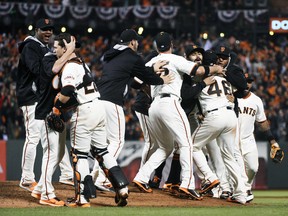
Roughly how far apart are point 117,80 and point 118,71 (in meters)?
0.16

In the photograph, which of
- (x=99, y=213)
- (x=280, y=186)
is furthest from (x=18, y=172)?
(x=99, y=213)

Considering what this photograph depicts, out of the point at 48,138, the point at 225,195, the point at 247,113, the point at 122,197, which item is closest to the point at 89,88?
the point at 48,138

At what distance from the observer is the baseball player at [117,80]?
10906mm

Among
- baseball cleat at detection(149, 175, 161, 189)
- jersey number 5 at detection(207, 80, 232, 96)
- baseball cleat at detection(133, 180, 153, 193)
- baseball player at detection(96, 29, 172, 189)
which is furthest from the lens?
baseball cleat at detection(149, 175, 161, 189)

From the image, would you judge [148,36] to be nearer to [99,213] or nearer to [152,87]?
[152,87]

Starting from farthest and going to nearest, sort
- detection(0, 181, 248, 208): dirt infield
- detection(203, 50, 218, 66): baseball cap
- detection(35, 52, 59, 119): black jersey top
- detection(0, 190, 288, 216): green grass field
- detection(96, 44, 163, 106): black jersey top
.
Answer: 1. detection(203, 50, 218, 66): baseball cap
2. detection(96, 44, 163, 106): black jersey top
3. detection(0, 181, 248, 208): dirt infield
4. detection(35, 52, 59, 119): black jersey top
5. detection(0, 190, 288, 216): green grass field

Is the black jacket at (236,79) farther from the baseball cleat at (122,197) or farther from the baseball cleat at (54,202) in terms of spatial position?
the baseball cleat at (54,202)

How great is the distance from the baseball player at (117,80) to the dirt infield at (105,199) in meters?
0.66

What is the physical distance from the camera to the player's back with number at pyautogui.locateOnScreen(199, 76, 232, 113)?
11.4m

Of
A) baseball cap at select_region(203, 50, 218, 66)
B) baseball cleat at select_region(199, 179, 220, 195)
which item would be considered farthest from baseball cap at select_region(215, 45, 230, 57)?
baseball cleat at select_region(199, 179, 220, 195)

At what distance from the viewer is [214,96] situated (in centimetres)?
1143

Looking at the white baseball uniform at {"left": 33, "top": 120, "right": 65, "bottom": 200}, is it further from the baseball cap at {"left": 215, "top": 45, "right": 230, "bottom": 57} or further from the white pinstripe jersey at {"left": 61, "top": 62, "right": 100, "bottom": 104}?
the baseball cap at {"left": 215, "top": 45, "right": 230, "bottom": 57}

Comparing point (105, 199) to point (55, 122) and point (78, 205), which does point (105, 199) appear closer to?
point (78, 205)

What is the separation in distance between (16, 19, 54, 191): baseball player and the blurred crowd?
806 cm
